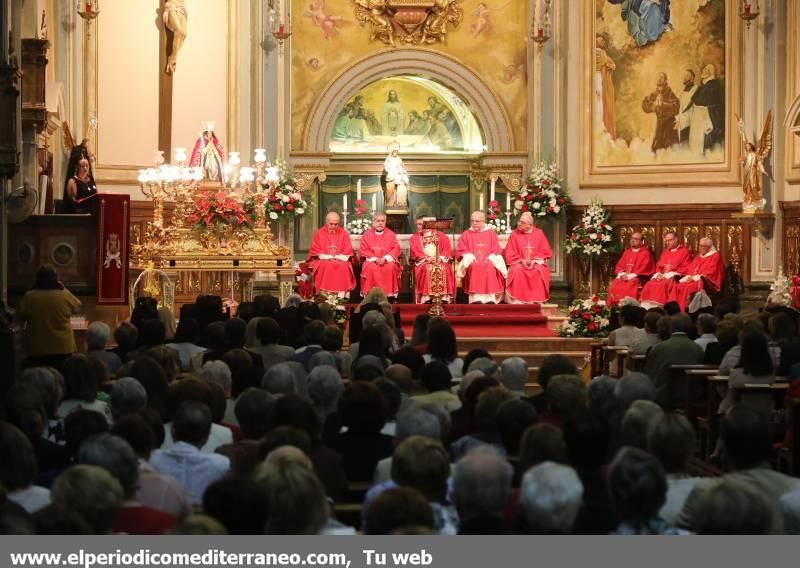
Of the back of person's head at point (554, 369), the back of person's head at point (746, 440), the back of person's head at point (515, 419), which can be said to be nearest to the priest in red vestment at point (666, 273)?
the back of person's head at point (554, 369)

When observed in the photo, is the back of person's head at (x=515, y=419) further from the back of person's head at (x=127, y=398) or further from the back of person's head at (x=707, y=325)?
the back of person's head at (x=707, y=325)

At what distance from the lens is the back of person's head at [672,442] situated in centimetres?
550

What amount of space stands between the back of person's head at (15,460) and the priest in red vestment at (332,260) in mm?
14083

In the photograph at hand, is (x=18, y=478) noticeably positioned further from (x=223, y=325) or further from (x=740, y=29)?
(x=740, y=29)

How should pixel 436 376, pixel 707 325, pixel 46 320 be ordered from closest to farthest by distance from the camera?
pixel 436 376 → pixel 46 320 → pixel 707 325

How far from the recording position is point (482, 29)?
22.2m

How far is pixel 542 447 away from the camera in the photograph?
554 cm

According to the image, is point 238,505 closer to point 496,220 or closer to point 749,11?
point 496,220

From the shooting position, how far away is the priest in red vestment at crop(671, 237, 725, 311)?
19125 mm

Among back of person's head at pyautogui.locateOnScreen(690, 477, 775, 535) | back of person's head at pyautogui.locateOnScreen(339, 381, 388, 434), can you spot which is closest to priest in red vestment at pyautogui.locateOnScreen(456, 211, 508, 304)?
back of person's head at pyautogui.locateOnScreen(339, 381, 388, 434)

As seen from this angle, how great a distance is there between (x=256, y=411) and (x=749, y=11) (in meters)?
15.0

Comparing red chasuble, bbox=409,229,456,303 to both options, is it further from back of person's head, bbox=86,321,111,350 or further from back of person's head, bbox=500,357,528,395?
back of person's head, bbox=500,357,528,395

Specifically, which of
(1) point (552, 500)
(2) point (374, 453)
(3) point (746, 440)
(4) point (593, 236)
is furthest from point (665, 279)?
(1) point (552, 500)

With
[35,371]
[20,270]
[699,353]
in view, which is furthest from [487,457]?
[20,270]
